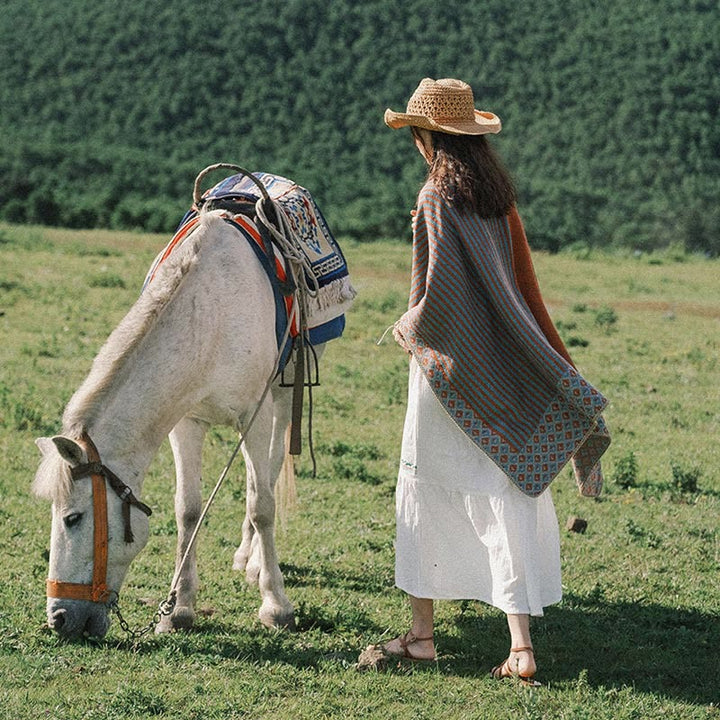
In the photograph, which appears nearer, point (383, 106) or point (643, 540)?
point (643, 540)

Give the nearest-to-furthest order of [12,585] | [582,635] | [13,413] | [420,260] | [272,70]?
[420,260] → [582,635] → [12,585] → [13,413] → [272,70]

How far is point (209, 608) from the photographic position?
4.68 meters

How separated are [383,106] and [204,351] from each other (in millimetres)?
32784

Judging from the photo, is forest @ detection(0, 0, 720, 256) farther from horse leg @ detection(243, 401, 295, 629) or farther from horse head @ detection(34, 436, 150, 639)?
horse head @ detection(34, 436, 150, 639)

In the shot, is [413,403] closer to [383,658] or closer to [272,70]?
[383,658]

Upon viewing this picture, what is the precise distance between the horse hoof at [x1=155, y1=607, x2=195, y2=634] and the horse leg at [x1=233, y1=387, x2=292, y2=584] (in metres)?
0.59

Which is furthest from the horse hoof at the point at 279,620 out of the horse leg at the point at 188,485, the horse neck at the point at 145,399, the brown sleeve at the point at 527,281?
the brown sleeve at the point at 527,281

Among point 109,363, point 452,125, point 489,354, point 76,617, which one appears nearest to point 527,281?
point 489,354

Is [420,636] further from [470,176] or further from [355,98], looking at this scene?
[355,98]

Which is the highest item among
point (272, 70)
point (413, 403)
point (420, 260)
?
point (272, 70)

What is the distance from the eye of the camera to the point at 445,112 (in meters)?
3.93

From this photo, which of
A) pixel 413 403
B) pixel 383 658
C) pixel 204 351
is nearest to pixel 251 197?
pixel 204 351

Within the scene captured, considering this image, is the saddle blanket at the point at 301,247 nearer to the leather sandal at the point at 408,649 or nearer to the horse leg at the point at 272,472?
the horse leg at the point at 272,472

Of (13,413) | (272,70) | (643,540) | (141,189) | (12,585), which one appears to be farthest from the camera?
(272,70)
